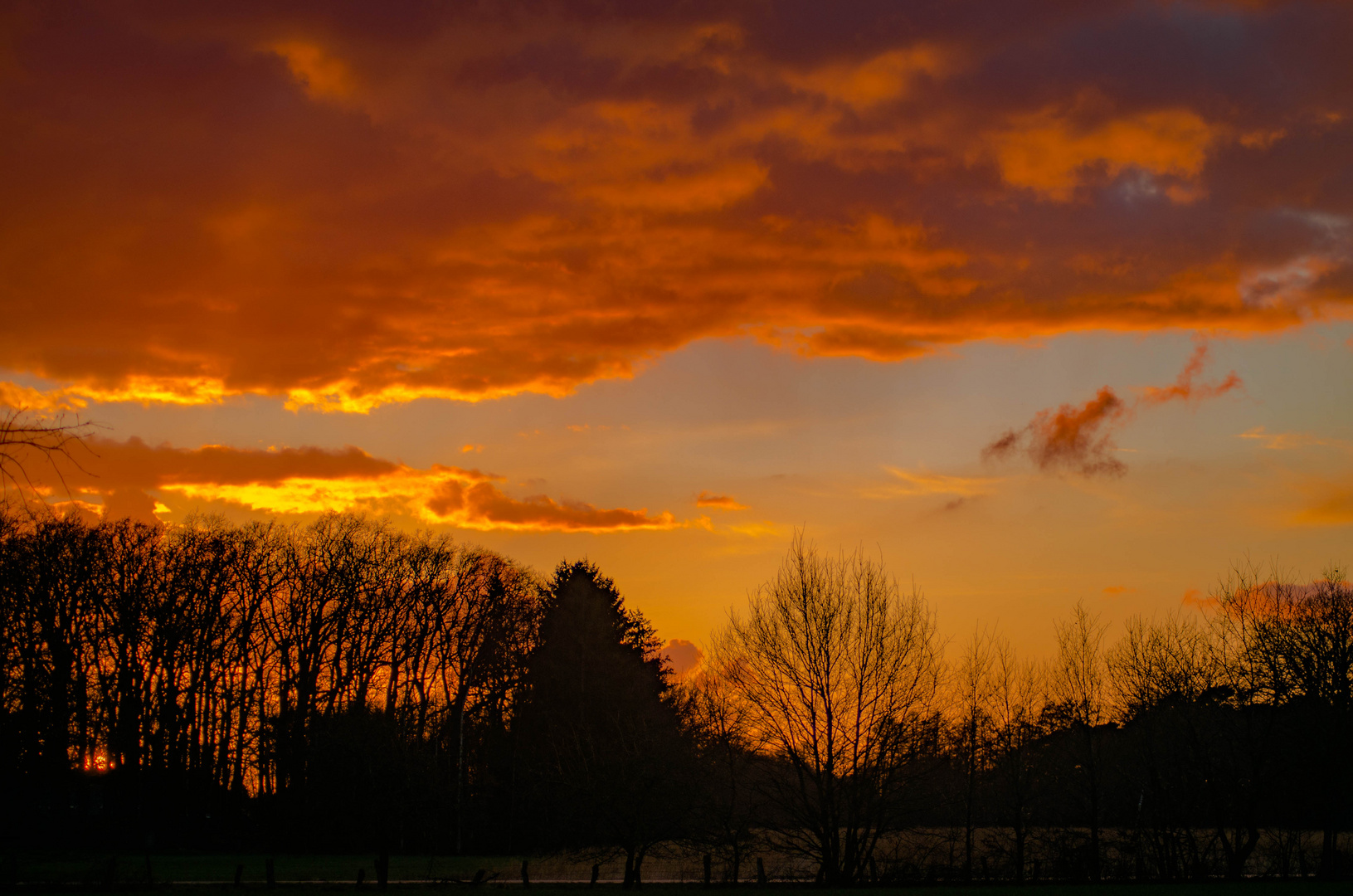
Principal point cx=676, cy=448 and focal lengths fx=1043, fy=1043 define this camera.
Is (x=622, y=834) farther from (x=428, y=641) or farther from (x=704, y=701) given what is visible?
(x=428, y=641)

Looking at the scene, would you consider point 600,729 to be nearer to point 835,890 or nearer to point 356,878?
point 356,878

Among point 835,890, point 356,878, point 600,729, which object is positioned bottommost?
point 356,878

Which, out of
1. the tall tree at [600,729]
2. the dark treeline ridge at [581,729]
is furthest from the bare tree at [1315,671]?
the tall tree at [600,729]

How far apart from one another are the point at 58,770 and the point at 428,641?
2086cm

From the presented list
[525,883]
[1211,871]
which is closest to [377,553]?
[525,883]

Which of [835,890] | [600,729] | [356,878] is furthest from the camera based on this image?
[600,729]

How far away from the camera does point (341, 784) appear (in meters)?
51.7

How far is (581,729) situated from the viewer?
5372 centimetres

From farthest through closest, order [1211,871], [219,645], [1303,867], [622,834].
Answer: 1. [219,645]
2. [1211,871]
3. [1303,867]
4. [622,834]

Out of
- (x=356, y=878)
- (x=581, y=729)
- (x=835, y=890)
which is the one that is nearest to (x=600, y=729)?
(x=581, y=729)

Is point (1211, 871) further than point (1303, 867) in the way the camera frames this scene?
Yes

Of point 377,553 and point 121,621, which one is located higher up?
point 377,553

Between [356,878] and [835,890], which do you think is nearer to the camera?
[835,890]

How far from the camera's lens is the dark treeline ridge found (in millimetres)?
40406
